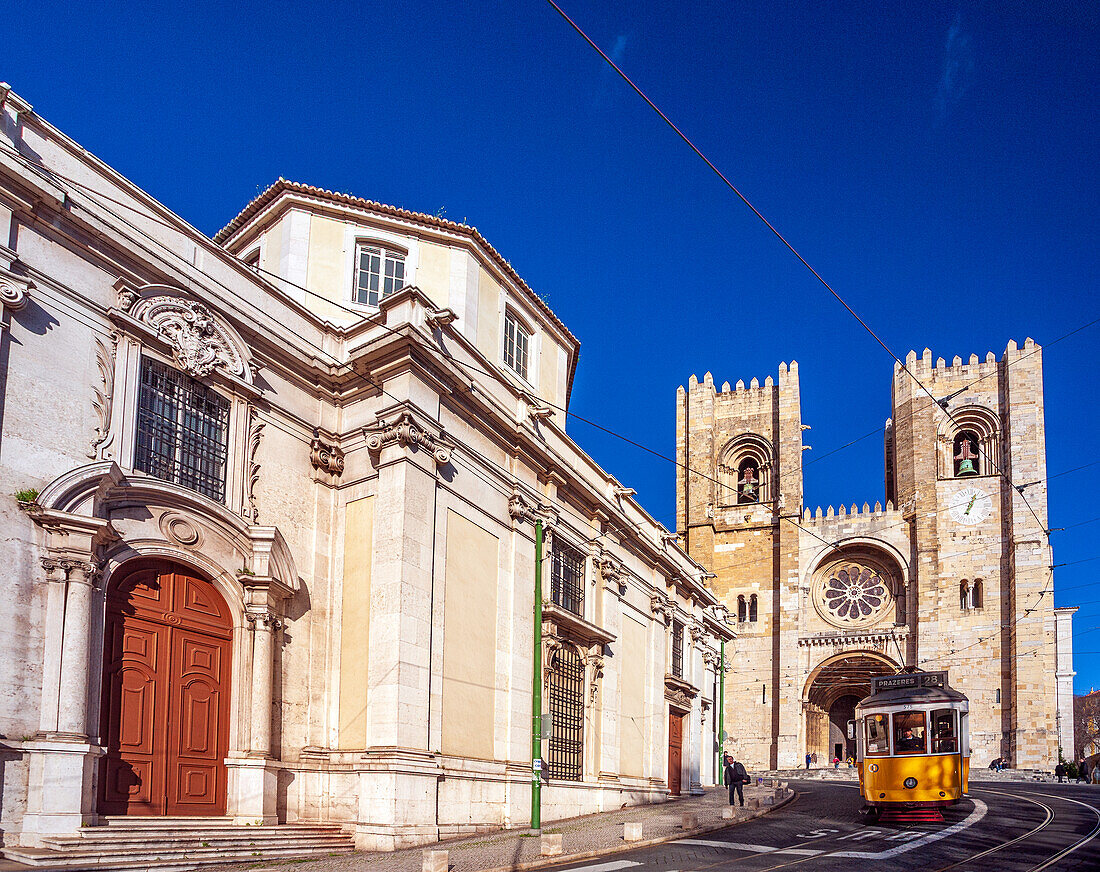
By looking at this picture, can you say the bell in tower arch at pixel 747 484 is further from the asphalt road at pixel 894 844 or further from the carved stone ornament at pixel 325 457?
the carved stone ornament at pixel 325 457

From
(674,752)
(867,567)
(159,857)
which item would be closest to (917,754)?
(674,752)

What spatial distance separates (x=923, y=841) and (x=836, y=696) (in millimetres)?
44583

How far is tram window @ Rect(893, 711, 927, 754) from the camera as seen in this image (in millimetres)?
19484

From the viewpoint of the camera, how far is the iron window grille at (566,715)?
2133 centimetres

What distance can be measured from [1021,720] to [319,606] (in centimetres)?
4416

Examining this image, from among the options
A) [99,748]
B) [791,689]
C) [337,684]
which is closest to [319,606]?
[337,684]

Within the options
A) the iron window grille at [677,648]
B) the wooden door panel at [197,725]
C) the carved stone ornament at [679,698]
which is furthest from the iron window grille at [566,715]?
the iron window grille at [677,648]

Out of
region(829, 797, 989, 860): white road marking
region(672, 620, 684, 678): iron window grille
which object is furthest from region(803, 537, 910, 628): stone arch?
region(829, 797, 989, 860): white road marking

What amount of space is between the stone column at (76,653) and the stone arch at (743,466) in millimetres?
52749

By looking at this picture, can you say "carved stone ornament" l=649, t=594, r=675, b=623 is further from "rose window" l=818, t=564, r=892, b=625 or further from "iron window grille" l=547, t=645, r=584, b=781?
"rose window" l=818, t=564, r=892, b=625

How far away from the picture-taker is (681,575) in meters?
31.8

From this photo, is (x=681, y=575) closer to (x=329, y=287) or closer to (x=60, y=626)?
(x=329, y=287)

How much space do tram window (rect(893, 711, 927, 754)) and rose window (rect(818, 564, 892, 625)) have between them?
39.5 m

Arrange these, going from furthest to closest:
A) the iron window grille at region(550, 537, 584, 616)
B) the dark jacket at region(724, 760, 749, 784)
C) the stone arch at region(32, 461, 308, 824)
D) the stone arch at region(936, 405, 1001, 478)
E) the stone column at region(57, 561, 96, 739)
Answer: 1. the stone arch at region(936, 405, 1001, 478)
2. the dark jacket at region(724, 760, 749, 784)
3. the iron window grille at region(550, 537, 584, 616)
4. the stone arch at region(32, 461, 308, 824)
5. the stone column at region(57, 561, 96, 739)
